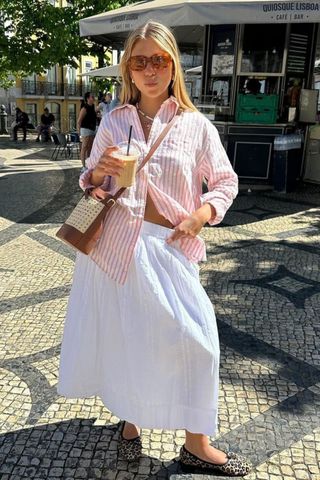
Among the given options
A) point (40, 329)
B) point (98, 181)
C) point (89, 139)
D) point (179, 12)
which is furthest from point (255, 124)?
point (98, 181)

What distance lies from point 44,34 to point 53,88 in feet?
68.1

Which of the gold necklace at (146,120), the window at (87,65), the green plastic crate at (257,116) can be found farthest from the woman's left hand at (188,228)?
the window at (87,65)

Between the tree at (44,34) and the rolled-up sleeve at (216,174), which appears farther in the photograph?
the tree at (44,34)

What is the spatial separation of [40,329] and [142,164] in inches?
74.1

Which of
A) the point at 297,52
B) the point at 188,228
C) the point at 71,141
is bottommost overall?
the point at 71,141

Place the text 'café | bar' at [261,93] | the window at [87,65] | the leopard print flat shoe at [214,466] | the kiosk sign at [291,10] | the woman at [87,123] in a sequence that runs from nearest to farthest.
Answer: the leopard print flat shoe at [214,466]
the kiosk sign at [291,10]
the text 'café | bar' at [261,93]
the woman at [87,123]
the window at [87,65]

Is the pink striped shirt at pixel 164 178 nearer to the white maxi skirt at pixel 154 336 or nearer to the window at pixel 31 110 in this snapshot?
the white maxi skirt at pixel 154 336

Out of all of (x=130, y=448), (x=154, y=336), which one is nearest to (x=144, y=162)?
(x=154, y=336)

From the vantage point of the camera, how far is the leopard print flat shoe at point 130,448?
81.1 inches

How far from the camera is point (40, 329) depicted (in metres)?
3.17

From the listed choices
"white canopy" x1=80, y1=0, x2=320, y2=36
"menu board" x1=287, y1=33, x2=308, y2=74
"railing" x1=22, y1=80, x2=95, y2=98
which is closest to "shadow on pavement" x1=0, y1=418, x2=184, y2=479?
"white canopy" x1=80, y1=0, x2=320, y2=36

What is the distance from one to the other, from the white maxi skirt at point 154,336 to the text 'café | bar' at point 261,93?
20.1 ft

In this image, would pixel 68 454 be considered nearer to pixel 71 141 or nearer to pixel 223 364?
pixel 223 364

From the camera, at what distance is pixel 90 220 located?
1.69m
